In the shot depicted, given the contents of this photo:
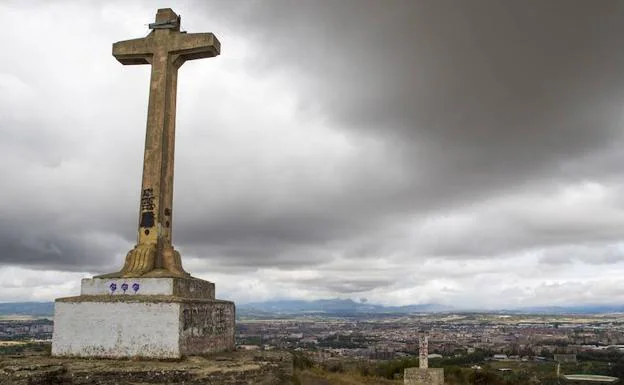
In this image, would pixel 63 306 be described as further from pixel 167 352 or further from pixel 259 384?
pixel 259 384

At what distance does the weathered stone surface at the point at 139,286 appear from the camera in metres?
9.94

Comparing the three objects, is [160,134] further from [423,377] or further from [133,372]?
[423,377]

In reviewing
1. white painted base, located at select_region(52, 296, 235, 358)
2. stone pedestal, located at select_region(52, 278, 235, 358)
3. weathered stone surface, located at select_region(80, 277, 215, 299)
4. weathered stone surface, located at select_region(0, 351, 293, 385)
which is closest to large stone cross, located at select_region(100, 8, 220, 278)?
weathered stone surface, located at select_region(80, 277, 215, 299)

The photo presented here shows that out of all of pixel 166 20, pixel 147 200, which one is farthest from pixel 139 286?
pixel 166 20

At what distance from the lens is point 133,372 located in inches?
329

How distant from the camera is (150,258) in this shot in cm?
1067

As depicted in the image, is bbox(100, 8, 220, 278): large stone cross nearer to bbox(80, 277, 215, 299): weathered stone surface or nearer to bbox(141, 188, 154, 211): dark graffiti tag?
bbox(141, 188, 154, 211): dark graffiti tag

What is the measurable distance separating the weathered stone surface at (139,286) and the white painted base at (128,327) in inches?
11.2

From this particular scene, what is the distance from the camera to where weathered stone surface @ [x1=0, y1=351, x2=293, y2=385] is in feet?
26.6

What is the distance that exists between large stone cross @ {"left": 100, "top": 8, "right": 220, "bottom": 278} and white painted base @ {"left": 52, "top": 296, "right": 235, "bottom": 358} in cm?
75

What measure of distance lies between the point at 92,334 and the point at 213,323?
2.13 m

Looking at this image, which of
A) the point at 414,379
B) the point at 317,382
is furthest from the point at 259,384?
the point at 414,379

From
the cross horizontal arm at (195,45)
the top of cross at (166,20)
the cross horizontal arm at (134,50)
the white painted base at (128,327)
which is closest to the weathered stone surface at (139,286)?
the white painted base at (128,327)

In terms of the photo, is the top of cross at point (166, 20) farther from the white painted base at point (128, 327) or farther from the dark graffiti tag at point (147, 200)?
the white painted base at point (128, 327)
